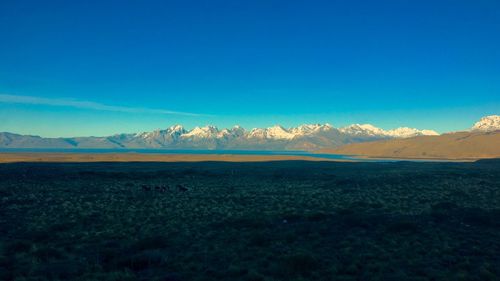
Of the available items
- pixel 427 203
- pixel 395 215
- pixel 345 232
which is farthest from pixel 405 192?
pixel 345 232

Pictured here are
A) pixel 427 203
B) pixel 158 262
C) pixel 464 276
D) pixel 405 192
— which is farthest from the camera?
pixel 405 192

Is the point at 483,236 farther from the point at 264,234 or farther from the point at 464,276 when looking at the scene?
the point at 264,234

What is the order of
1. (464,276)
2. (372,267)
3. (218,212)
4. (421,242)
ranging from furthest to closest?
(218,212) < (421,242) < (372,267) < (464,276)

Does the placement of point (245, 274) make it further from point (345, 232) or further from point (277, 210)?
point (277, 210)

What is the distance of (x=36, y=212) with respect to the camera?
26.0 m

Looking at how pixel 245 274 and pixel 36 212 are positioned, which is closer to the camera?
pixel 245 274

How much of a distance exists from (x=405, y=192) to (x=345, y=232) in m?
21.5

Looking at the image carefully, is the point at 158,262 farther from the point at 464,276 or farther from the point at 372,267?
the point at 464,276

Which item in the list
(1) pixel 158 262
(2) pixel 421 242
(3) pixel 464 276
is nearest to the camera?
(3) pixel 464 276

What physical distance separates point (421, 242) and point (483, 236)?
4.27m

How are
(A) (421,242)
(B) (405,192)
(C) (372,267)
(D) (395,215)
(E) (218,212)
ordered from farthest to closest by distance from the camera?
(B) (405,192) → (E) (218,212) → (D) (395,215) → (A) (421,242) → (C) (372,267)

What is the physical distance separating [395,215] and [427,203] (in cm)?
771

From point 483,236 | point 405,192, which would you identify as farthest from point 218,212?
point 405,192

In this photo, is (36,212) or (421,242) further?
(36,212)
